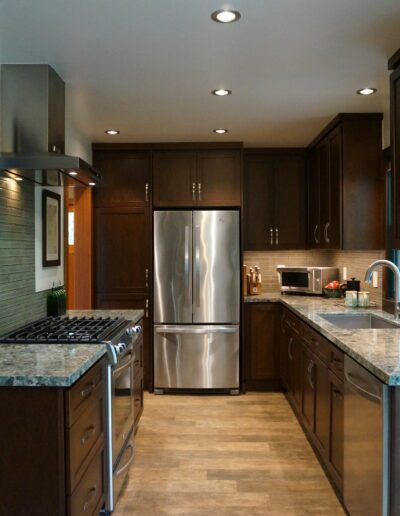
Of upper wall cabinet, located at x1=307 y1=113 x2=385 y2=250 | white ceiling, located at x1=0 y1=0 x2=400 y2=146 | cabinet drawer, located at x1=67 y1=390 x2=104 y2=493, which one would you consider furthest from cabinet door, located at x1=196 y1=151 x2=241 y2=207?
cabinet drawer, located at x1=67 y1=390 x2=104 y2=493

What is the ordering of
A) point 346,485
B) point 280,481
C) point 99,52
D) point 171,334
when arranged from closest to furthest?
point 346,485 < point 99,52 < point 280,481 < point 171,334

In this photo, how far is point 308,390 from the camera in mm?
3133

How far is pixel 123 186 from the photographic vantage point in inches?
178

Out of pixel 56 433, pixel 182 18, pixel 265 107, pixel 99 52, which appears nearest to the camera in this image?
pixel 56 433

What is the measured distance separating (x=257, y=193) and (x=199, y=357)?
1797 mm

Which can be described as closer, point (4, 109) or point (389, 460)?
point (389, 460)

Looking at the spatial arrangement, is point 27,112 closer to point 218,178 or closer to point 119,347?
point 119,347

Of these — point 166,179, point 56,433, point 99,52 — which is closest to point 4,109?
point 99,52

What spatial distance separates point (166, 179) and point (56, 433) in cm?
320

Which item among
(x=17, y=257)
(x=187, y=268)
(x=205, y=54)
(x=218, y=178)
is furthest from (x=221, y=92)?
(x=187, y=268)

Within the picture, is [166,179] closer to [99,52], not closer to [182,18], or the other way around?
[99,52]

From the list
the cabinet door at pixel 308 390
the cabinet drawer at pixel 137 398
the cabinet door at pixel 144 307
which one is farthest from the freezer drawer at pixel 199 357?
the cabinet door at pixel 308 390

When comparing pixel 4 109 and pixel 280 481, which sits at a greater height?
pixel 4 109

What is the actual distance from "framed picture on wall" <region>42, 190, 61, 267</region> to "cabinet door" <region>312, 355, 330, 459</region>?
199 centimetres
